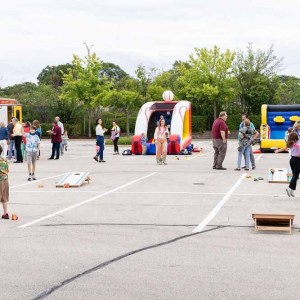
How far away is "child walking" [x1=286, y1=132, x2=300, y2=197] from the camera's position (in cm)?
1245

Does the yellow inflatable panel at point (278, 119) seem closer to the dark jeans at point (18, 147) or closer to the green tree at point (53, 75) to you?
the dark jeans at point (18, 147)

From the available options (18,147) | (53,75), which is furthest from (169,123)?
(53,75)

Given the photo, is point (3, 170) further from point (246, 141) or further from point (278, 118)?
point (278, 118)

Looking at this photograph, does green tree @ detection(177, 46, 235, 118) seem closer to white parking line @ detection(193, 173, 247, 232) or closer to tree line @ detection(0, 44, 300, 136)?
tree line @ detection(0, 44, 300, 136)

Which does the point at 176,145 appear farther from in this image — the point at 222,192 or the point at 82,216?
the point at 82,216

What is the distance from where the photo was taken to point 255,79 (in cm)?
5675

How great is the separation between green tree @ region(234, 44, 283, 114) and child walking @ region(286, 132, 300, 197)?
4472 cm

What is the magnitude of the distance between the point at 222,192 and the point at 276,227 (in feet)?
15.5

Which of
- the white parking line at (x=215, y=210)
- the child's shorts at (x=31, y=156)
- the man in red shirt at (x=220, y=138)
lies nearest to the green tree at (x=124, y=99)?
the man in red shirt at (x=220, y=138)

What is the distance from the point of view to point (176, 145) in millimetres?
28047

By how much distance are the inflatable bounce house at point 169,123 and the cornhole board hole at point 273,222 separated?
18.6m

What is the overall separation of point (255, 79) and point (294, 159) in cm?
4512

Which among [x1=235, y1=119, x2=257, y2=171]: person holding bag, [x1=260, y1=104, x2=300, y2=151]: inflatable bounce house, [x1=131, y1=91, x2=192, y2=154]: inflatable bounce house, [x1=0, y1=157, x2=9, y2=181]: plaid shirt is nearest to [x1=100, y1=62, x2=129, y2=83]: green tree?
[x1=131, y1=91, x2=192, y2=154]: inflatable bounce house

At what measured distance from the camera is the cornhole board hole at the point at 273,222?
29.6 feet
